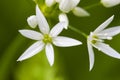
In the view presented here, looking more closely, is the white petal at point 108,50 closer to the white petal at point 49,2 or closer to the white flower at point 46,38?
the white flower at point 46,38

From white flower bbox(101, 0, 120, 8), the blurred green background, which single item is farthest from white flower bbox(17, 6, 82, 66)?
the blurred green background

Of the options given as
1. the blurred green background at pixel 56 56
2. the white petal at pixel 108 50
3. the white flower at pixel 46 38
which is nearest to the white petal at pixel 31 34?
the white flower at pixel 46 38

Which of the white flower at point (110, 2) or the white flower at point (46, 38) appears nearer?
the white flower at point (46, 38)

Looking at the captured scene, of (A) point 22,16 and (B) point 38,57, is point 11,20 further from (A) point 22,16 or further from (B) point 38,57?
(B) point 38,57

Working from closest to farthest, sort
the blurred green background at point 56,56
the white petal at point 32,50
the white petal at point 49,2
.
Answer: the white petal at point 32,50
the white petal at point 49,2
the blurred green background at point 56,56

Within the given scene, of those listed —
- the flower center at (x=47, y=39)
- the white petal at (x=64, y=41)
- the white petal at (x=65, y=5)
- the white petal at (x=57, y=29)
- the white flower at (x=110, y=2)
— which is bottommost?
the white petal at (x=64, y=41)

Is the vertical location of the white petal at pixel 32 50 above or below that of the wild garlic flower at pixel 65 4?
below

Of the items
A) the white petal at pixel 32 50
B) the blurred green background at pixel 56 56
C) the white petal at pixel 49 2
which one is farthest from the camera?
the blurred green background at pixel 56 56

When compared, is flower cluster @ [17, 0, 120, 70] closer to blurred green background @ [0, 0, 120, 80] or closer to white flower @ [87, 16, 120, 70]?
white flower @ [87, 16, 120, 70]
